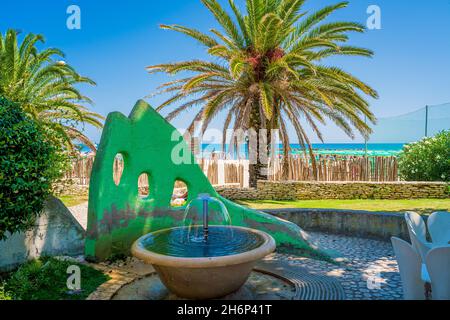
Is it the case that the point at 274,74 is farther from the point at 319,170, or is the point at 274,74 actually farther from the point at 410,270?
the point at 410,270

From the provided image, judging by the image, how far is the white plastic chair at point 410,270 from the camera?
12.0ft

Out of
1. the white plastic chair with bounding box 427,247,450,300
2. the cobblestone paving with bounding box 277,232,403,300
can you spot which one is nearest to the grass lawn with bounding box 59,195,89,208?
the cobblestone paving with bounding box 277,232,403,300

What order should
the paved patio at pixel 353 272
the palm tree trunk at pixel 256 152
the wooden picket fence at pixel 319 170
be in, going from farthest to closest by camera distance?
the wooden picket fence at pixel 319 170 → the palm tree trunk at pixel 256 152 → the paved patio at pixel 353 272

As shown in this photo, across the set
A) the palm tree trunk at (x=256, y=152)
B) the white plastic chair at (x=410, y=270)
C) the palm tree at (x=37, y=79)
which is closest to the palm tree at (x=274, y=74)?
the palm tree trunk at (x=256, y=152)

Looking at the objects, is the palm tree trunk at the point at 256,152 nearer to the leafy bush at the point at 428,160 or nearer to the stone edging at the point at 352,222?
the stone edging at the point at 352,222

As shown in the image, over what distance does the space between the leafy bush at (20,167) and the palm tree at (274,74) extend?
263 inches

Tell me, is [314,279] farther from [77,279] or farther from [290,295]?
[77,279]

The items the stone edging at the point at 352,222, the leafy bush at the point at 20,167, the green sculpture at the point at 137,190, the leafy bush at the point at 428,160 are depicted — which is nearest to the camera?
the leafy bush at the point at 20,167

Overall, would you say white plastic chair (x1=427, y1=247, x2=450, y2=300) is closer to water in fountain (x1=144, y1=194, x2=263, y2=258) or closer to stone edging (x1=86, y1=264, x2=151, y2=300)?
water in fountain (x1=144, y1=194, x2=263, y2=258)

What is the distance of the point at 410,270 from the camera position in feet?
12.2

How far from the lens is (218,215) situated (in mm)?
6621

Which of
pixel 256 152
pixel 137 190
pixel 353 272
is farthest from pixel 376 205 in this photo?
pixel 137 190

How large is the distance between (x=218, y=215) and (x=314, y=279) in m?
2.09
